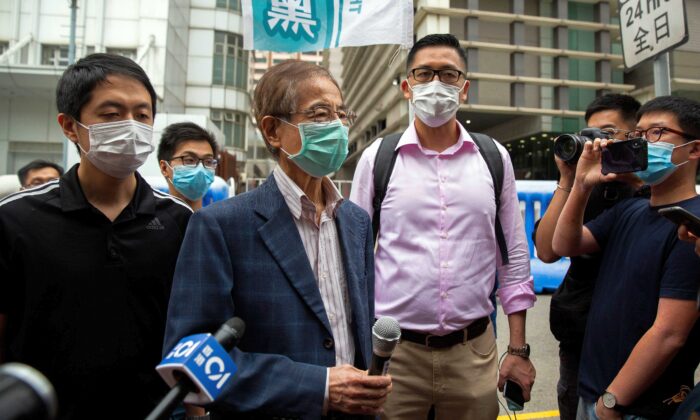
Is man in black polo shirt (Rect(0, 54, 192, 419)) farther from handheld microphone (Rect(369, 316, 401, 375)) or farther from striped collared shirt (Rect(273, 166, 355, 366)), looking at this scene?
handheld microphone (Rect(369, 316, 401, 375))

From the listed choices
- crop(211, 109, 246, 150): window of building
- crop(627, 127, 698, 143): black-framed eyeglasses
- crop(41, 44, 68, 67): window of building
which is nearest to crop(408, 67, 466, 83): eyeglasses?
crop(627, 127, 698, 143): black-framed eyeglasses

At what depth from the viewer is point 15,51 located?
59.0ft

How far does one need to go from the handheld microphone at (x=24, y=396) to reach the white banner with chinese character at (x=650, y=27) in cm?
420

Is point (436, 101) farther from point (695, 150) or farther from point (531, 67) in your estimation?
point (531, 67)

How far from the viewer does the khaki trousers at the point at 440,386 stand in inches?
90.2

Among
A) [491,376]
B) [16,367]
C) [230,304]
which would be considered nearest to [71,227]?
[230,304]

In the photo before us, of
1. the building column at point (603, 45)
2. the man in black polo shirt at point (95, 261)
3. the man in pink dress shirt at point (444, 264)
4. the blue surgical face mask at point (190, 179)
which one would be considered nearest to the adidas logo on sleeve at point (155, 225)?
the man in black polo shirt at point (95, 261)

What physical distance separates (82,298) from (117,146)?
63 cm

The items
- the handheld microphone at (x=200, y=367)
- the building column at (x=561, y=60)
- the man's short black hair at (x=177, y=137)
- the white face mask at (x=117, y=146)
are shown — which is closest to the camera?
the handheld microphone at (x=200, y=367)

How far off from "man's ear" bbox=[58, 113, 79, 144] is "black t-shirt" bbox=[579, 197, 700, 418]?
2358 mm

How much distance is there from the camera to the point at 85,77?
201 cm

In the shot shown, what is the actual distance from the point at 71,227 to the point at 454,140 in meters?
1.84

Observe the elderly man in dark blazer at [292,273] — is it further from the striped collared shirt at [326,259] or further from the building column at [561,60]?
the building column at [561,60]

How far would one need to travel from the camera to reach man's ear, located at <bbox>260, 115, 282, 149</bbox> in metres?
1.74
